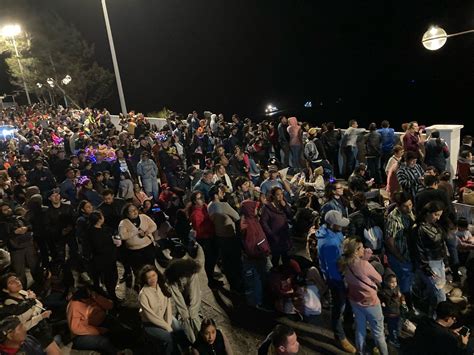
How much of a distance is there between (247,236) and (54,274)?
3.63 meters

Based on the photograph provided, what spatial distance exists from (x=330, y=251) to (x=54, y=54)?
34567mm

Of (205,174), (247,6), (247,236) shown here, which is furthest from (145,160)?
(247,6)

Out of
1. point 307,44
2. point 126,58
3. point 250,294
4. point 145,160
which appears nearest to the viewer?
point 250,294

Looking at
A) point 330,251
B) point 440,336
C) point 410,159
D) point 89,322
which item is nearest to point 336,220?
point 330,251

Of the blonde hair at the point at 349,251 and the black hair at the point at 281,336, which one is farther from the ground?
the blonde hair at the point at 349,251

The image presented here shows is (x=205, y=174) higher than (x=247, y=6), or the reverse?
(x=247, y=6)

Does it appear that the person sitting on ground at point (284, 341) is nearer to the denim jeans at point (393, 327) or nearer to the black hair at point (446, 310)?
the black hair at point (446, 310)

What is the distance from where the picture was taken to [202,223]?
647cm

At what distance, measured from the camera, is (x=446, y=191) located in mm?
6434

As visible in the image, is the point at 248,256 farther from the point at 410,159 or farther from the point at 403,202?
the point at 410,159

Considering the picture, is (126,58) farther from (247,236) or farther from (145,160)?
(247,236)

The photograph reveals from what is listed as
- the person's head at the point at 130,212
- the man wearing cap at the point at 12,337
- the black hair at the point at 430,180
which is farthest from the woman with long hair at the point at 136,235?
the black hair at the point at 430,180

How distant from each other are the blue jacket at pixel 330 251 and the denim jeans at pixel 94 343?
2.61 metres

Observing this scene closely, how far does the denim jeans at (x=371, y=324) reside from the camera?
4.64m
